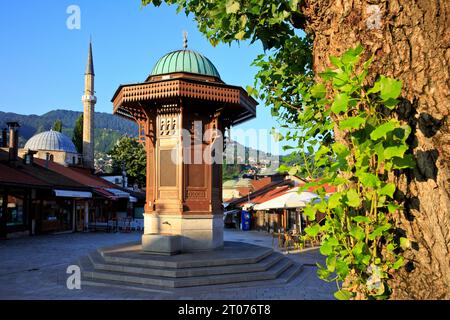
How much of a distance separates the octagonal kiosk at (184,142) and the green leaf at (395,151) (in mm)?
11209

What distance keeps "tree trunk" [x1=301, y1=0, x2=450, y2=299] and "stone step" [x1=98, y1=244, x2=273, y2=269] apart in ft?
29.8

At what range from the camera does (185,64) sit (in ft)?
48.5

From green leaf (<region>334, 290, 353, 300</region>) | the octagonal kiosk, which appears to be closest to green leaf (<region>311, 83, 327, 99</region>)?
green leaf (<region>334, 290, 353, 300</region>)

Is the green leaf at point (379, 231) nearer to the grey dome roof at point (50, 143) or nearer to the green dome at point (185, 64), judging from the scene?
the green dome at point (185, 64)

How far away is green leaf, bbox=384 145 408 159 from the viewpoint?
1667 mm

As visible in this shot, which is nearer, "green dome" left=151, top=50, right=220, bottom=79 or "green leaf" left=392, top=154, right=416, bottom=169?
"green leaf" left=392, top=154, right=416, bottom=169

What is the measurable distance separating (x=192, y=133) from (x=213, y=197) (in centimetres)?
267

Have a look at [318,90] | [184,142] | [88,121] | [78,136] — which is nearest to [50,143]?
[88,121]

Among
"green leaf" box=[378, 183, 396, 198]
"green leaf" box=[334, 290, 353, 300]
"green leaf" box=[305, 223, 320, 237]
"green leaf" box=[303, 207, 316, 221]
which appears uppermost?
"green leaf" box=[378, 183, 396, 198]

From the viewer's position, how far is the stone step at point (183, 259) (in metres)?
10.5

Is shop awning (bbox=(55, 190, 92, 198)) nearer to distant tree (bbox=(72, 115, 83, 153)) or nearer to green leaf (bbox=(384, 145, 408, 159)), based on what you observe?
green leaf (bbox=(384, 145, 408, 159))

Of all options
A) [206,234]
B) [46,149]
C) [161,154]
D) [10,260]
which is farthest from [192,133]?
[46,149]
